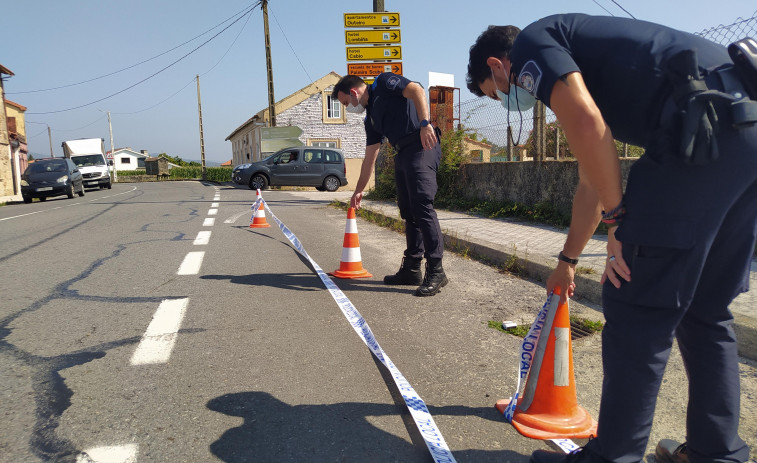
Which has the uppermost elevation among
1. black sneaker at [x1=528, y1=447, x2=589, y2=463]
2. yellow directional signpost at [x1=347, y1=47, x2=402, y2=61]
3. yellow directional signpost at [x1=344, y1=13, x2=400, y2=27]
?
yellow directional signpost at [x1=344, y1=13, x2=400, y2=27]

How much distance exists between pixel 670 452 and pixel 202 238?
7.11 m

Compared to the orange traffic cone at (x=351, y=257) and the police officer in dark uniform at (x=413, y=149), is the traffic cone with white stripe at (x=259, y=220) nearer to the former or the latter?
the orange traffic cone at (x=351, y=257)

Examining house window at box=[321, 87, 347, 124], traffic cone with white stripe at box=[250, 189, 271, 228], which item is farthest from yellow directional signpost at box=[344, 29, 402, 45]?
house window at box=[321, 87, 347, 124]

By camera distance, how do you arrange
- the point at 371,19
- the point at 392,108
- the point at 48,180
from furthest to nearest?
the point at 48,180 → the point at 371,19 → the point at 392,108

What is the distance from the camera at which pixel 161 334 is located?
3549mm

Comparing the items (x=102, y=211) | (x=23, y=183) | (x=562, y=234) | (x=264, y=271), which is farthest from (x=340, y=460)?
(x=23, y=183)

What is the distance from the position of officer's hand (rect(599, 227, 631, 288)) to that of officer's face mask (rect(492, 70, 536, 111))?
727 mm

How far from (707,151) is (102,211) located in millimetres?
13992

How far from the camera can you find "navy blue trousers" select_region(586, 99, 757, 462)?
1468 mm

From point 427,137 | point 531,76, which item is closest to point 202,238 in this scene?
point 427,137

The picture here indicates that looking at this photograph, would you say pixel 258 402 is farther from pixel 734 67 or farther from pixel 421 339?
pixel 734 67

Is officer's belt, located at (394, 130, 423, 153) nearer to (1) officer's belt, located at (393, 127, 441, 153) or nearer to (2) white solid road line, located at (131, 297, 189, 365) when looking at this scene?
(1) officer's belt, located at (393, 127, 441, 153)

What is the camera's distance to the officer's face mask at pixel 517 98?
2.13 metres

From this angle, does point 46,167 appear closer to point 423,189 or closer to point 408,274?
point 408,274
